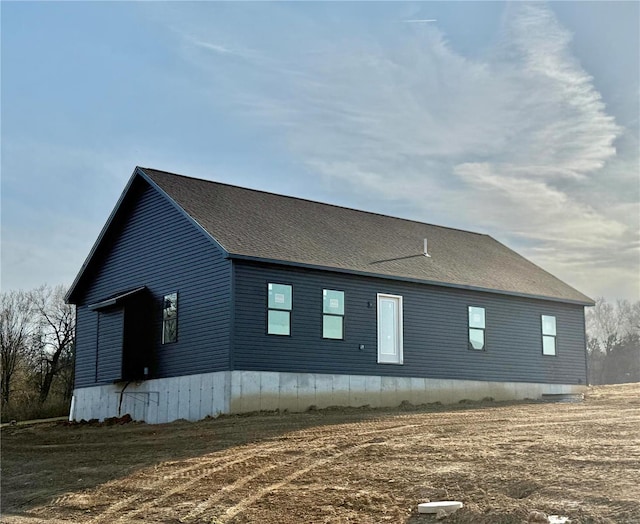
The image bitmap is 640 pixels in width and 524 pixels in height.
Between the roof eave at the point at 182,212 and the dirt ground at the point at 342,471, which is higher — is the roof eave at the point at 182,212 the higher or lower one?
the higher one

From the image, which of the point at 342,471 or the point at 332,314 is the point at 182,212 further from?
the point at 342,471

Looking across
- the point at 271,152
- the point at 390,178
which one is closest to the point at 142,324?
the point at 271,152

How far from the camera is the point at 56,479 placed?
12812mm

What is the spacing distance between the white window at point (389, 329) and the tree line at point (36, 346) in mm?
23034

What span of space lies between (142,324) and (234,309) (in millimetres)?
4318

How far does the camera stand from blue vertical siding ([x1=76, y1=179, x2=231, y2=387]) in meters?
18.8

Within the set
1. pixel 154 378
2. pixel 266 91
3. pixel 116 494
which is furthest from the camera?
pixel 154 378

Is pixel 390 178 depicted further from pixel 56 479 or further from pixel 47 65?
pixel 56 479

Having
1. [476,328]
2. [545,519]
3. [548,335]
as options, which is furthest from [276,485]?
[548,335]

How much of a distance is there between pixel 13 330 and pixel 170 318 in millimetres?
27880

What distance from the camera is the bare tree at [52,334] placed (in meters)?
42.2

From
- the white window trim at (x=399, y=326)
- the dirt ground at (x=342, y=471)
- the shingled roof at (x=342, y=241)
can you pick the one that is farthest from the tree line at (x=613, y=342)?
the dirt ground at (x=342, y=471)

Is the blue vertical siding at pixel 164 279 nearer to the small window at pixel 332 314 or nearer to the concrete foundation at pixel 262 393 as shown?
the concrete foundation at pixel 262 393

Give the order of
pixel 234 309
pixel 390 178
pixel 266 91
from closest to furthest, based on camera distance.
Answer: pixel 234 309 → pixel 266 91 → pixel 390 178
